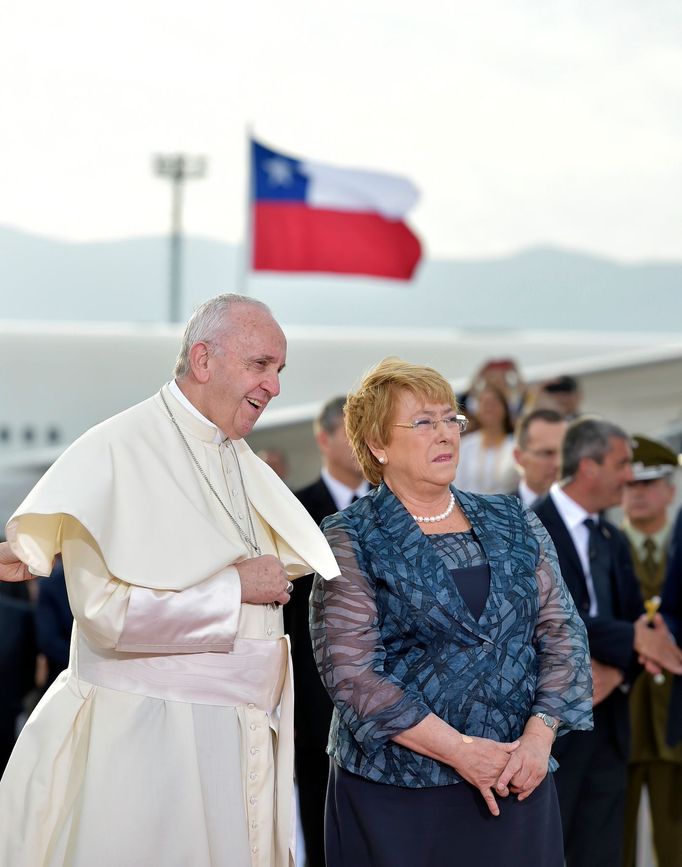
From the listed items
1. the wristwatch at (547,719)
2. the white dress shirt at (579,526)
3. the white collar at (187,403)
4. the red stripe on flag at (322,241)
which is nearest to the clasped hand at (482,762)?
the wristwatch at (547,719)

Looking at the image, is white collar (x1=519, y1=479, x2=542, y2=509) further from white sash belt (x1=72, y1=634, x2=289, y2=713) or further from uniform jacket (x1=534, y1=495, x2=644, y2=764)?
white sash belt (x1=72, y1=634, x2=289, y2=713)

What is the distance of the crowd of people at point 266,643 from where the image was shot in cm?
289

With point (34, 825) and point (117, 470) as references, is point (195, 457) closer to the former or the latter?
point (117, 470)

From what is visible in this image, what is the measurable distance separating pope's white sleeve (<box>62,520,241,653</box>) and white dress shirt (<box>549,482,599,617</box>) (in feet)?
6.53

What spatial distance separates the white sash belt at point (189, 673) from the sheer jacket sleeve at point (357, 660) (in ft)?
0.55

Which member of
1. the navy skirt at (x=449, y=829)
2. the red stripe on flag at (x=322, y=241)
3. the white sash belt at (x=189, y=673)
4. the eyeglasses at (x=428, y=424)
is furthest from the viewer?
the red stripe on flag at (x=322, y=241)

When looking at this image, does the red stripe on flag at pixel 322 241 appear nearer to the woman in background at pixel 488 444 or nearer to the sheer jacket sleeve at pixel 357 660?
the woman in background at pixel 488 444

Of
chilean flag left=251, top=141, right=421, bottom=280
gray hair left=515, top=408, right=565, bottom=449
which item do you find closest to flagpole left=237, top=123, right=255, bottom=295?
chilean flag left=251, top=141, right=421, bottom=280

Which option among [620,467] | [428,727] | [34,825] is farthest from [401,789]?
[620,467]

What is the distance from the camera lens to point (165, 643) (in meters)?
2.88

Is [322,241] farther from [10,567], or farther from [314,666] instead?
[10,567]

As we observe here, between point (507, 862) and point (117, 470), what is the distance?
1.40m

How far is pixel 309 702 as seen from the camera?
4770mm

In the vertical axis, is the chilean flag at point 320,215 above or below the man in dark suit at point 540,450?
above
